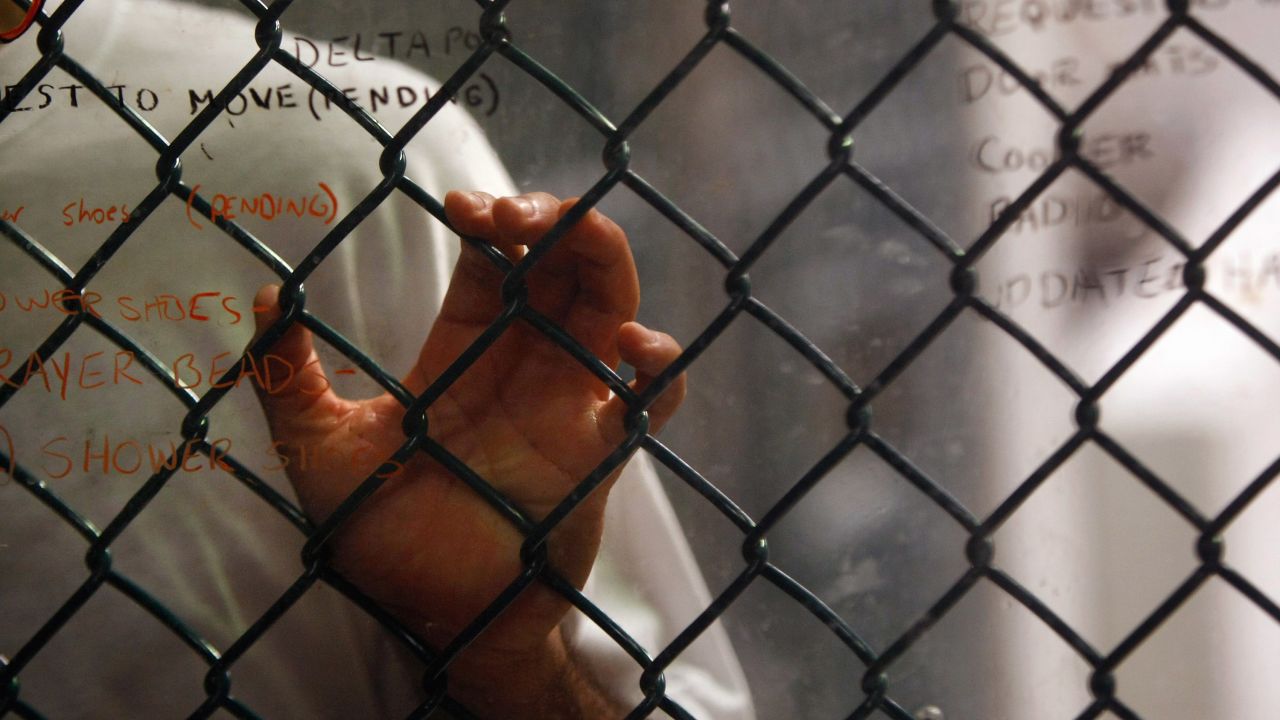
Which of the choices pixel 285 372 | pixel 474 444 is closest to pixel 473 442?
pixel 474 444

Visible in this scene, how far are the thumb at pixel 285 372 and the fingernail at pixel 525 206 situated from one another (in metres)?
0.17

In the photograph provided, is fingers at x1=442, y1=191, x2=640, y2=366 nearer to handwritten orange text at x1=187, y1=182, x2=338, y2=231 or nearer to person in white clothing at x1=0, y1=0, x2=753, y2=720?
person in white clothing at x1=0, y1=0, x2=753, y2=720

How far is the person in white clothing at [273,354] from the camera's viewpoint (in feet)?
2.18

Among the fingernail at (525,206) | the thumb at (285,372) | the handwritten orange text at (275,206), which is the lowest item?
the thumb at (285,372)

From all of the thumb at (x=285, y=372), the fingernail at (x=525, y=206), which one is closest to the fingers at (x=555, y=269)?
the fingernail at (x=525, y=206)

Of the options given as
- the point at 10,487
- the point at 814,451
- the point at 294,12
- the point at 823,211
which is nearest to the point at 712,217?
the point at 823,211

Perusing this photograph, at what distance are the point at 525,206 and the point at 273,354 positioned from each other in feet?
0.68

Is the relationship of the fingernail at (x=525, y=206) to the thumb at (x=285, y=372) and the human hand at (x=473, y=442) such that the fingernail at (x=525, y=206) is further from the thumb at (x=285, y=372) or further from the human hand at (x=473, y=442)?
the thumb at (x=285, y=372)

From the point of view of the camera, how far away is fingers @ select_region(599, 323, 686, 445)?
2.02 ft

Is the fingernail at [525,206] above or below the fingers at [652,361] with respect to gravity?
above

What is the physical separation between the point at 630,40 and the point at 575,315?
23cm

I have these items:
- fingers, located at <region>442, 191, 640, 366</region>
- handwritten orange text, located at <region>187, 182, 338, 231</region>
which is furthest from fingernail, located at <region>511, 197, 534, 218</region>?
handwritten orange text, located at <region>187, 182, 338, 231</region>

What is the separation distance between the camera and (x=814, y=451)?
79 centimetres

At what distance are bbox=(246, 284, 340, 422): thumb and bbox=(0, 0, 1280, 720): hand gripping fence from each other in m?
0.01
